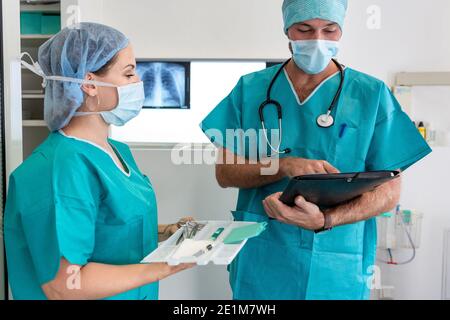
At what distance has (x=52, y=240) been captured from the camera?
0.59m

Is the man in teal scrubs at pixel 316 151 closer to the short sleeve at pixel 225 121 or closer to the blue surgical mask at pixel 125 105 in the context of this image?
the short sleeve at pixel 225 121

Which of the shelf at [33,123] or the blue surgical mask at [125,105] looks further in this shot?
the shelf at [33,123]

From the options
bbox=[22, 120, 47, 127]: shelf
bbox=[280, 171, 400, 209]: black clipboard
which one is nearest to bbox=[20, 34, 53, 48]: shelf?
bbox=[22, 120, 47, 127]: shelf

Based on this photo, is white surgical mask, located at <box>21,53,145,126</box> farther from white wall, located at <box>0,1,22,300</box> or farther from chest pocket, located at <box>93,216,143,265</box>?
chest pocket, located at <box>93,216,143,265</box>

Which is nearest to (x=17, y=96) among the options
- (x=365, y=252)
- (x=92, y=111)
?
(x=92, y=111)

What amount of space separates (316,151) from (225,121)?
9.0 inches

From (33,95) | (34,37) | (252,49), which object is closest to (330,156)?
(252,49)

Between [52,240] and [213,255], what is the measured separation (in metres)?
0.23

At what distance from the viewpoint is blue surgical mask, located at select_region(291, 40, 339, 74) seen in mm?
864

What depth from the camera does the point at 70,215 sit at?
1.99 feet

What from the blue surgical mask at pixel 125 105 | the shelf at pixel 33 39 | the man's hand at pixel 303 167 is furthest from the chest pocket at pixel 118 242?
the shelf at pixel 33 39

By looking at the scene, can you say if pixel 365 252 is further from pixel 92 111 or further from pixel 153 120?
pixel 153 120

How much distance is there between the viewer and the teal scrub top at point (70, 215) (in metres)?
0.60

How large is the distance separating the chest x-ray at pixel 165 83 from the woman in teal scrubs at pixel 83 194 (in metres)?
0.69
